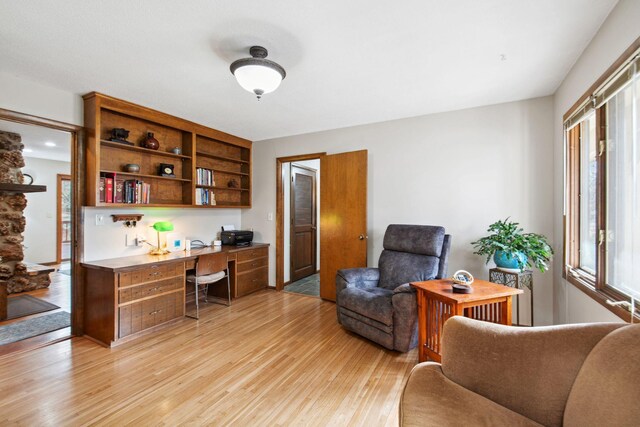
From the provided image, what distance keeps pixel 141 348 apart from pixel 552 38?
392 cm

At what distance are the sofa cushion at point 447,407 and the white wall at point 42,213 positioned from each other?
21.3 feet

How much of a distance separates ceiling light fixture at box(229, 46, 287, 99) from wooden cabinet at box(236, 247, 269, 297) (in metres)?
2.46

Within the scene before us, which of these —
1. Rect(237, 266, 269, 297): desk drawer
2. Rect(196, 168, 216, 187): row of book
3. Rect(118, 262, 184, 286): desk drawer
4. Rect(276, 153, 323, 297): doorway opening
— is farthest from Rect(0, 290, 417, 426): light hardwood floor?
Rect(196, 168, 216, 187): row of book

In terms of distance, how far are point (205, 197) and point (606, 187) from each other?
13.4 feet

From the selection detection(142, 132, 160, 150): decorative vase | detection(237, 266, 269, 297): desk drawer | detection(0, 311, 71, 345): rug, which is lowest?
detection(0, 311, 71, 345): rug

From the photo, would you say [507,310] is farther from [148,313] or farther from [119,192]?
[119,192]

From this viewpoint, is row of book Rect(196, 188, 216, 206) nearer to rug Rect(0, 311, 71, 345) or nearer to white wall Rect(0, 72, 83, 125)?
white wall Rect(0, 72, 83, 125)

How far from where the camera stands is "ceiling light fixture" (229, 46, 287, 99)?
6.75 ft

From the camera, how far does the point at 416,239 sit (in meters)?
3.03

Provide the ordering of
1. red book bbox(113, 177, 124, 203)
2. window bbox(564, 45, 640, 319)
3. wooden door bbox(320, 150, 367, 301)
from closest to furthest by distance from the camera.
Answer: window bbox(564, 45, 640, 319) → red book bbox(113, 177, 124, 203) → wooden door bbox(320, 150, 367, 301)

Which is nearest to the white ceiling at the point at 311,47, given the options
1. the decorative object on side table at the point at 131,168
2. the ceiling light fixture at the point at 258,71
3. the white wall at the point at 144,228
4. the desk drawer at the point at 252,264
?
the ceiling light fixture at the point at 258,71

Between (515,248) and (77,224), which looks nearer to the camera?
(515,248)

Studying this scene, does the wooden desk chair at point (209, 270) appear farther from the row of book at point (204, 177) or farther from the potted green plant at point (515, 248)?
the potted green plant at point (515, 248)

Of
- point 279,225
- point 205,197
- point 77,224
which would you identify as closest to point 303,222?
point 279,225
